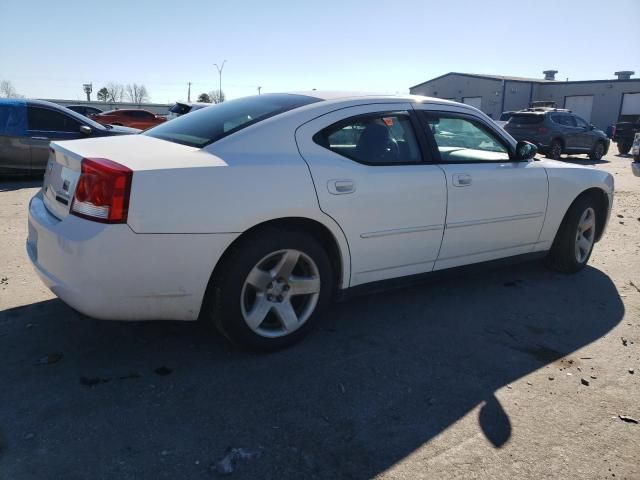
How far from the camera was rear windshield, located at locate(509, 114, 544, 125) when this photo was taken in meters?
17.6

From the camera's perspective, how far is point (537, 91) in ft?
151

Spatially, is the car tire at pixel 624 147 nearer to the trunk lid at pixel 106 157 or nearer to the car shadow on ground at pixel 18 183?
the car shadow on ground at pixel 18 183

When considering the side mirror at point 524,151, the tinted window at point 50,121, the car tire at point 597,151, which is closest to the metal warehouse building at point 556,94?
the car tire at point 597,151

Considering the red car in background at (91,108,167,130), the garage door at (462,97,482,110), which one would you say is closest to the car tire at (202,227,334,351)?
the red car in background at (91,108,167,130)

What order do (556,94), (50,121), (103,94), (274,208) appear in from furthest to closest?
(103,94) → (556,94) → (50,121) → (274,208)

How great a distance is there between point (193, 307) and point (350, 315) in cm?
138

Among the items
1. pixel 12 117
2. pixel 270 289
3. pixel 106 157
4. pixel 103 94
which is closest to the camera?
Answer: pixel 106 157

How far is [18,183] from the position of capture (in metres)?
9.05

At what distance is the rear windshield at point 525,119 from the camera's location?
57.9ft

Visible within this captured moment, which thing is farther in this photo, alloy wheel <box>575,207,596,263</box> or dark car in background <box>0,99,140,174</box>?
dark car in background <box>0,99,140,174</box>

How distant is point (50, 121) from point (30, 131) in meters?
0.37

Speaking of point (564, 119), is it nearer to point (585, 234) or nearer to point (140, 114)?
point (585, 234)

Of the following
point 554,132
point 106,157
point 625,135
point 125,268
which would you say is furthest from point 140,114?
point 125,268

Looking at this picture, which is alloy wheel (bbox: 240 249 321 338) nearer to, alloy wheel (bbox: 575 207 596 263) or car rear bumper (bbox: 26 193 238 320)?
car rear bumper (bbox: 26 193 238 320)
